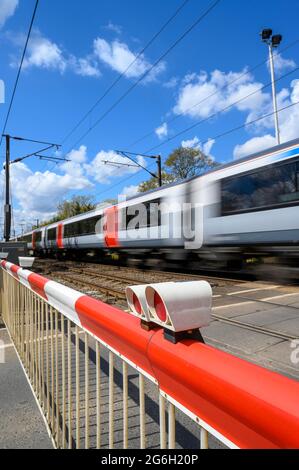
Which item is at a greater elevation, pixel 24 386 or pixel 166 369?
pixel 166 369

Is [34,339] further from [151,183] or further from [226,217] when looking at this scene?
[151,183]

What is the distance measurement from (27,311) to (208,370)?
3.30 m

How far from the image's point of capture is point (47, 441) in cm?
256

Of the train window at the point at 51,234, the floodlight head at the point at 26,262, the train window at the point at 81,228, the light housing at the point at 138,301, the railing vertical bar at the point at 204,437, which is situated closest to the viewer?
the railing vertical bar at the point at 204,437

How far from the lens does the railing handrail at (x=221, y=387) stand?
30.1 inches

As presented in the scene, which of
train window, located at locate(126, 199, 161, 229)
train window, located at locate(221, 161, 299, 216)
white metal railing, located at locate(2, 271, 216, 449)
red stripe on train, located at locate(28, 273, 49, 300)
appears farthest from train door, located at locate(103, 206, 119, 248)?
red stripe on train, located at locate(28, 273, 49, 300)

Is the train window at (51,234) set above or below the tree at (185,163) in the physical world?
below

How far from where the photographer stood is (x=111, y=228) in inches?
733

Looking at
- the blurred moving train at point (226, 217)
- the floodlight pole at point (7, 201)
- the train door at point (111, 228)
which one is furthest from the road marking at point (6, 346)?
the floodlight pole at point (7, 201)

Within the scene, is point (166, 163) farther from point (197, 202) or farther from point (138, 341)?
point (138, 341)

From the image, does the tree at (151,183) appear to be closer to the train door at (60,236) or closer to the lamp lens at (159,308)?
the train door at (60,236)

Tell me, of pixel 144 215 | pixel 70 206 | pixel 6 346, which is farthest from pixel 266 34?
pixel 70 206

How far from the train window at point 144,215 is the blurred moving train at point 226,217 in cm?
4
